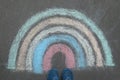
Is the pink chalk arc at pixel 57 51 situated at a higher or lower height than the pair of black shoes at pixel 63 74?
higher

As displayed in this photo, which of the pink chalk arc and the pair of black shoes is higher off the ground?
the pink chalk arc

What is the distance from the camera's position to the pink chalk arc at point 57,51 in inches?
72.7

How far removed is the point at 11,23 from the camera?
6.12 ft

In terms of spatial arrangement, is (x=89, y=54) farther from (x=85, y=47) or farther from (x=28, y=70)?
(x=28, y=70)

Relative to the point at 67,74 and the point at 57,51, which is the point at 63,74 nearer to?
the point at 67,74

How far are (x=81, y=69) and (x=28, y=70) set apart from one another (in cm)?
34

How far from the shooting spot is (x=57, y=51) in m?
1.86

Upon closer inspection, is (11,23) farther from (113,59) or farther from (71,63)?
(113,59)

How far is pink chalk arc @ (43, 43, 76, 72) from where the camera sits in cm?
185

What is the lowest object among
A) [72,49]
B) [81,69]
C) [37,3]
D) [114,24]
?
[81,69]

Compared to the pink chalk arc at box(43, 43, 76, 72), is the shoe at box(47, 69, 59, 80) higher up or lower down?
lower down

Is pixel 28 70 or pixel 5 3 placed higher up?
pixel 5 3

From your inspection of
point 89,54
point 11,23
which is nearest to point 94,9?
point 89,54

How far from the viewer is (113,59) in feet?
6.13
